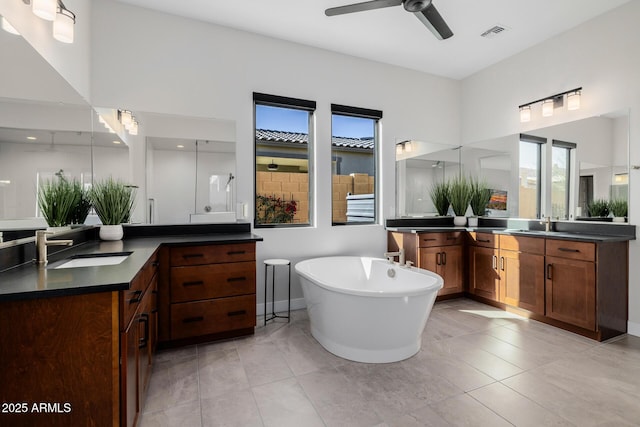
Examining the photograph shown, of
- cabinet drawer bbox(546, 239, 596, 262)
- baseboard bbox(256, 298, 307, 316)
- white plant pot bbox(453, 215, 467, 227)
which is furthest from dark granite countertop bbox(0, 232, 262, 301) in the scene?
white plant pot bbox(453, 215, 467, 227)

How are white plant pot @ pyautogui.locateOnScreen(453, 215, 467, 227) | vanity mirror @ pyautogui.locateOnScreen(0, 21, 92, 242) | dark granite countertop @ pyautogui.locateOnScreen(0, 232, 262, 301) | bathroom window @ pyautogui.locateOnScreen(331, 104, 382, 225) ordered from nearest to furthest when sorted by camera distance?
dark granite countertop @ pyautogui.locateOnScreen(0, 232, 262, 301) → vanity mirror @ pyautogui.locateOnScreen(0, 21, 92, 242) → bathroom window @ pyautogui.locateOnScreen(331, 104, 382, 225) → white plant pot @ pyautogui.locateOnScreen(453, 215, 467, 227)

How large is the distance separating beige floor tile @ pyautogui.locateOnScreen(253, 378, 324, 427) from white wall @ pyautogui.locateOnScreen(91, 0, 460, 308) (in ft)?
4.77

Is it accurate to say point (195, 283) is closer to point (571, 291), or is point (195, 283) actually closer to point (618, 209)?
point (571, 291)

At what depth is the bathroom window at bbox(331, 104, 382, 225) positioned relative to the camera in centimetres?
391

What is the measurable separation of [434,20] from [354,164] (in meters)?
1.88

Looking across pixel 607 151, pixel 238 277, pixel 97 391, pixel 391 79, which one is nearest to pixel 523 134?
pixel 607 151

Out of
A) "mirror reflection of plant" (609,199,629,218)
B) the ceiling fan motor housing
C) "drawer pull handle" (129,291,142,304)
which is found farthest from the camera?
"mirror reflection of plant" (609,199,629,218)

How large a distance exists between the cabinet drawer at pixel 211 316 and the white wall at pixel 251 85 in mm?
676

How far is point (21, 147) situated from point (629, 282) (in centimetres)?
471

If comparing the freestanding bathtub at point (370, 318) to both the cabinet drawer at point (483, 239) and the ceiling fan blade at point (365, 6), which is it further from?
the ceiling fan blade at point (365, 6)

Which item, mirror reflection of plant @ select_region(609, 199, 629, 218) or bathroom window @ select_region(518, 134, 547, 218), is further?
bathroom window @ select_region(518, 134, 547, 218)

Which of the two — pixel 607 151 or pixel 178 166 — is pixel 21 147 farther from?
pixel 607 151

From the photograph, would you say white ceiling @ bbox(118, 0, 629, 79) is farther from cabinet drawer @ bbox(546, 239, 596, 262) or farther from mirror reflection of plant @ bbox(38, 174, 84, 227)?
cabinet drawer @ bbox(546, 239, 596, 262)

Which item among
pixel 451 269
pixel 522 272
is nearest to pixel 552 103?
pixel 522 272
